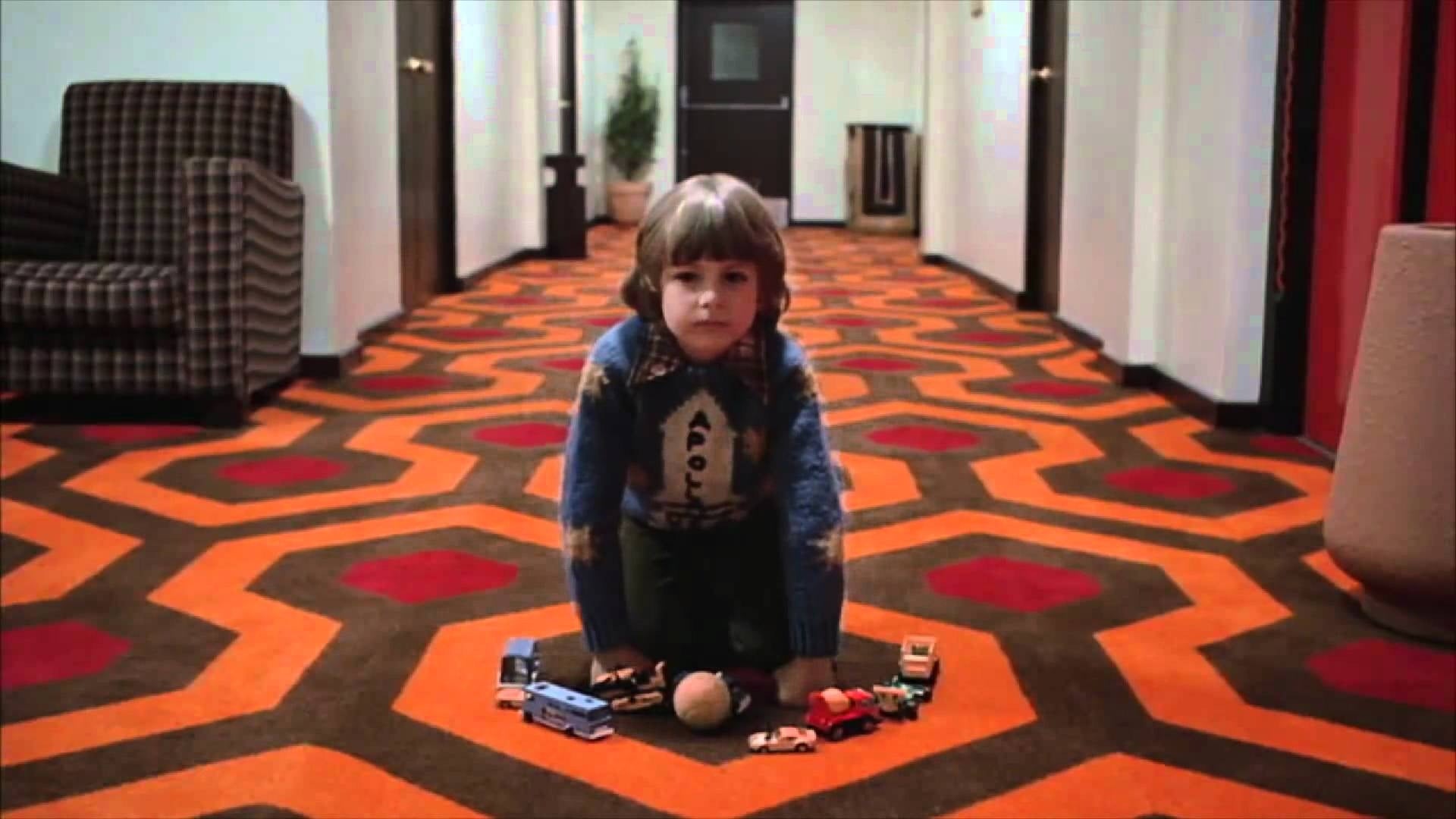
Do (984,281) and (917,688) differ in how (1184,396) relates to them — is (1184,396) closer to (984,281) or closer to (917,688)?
(917,688)

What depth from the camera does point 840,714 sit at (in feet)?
5.20

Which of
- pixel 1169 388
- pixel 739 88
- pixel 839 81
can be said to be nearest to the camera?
pixel 1169 388

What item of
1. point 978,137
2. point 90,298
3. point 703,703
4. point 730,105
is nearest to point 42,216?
point 90,298

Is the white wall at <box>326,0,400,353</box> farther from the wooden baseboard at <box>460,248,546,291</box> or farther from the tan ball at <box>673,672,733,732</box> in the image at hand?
the tan ball at <box>673,672,733,732</box>

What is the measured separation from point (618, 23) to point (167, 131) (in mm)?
7620

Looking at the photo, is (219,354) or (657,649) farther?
(219,354)

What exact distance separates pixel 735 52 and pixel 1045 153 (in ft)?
19.4

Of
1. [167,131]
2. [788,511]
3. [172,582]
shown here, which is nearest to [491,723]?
[788,511]

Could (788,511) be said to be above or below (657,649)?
above

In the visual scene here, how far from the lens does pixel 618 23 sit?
11.0 m

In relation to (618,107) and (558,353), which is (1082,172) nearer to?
(558,353)

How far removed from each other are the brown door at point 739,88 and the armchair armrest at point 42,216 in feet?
24.8

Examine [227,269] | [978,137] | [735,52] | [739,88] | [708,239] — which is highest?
[735,52]

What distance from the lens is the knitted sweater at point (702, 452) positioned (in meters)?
1.63
